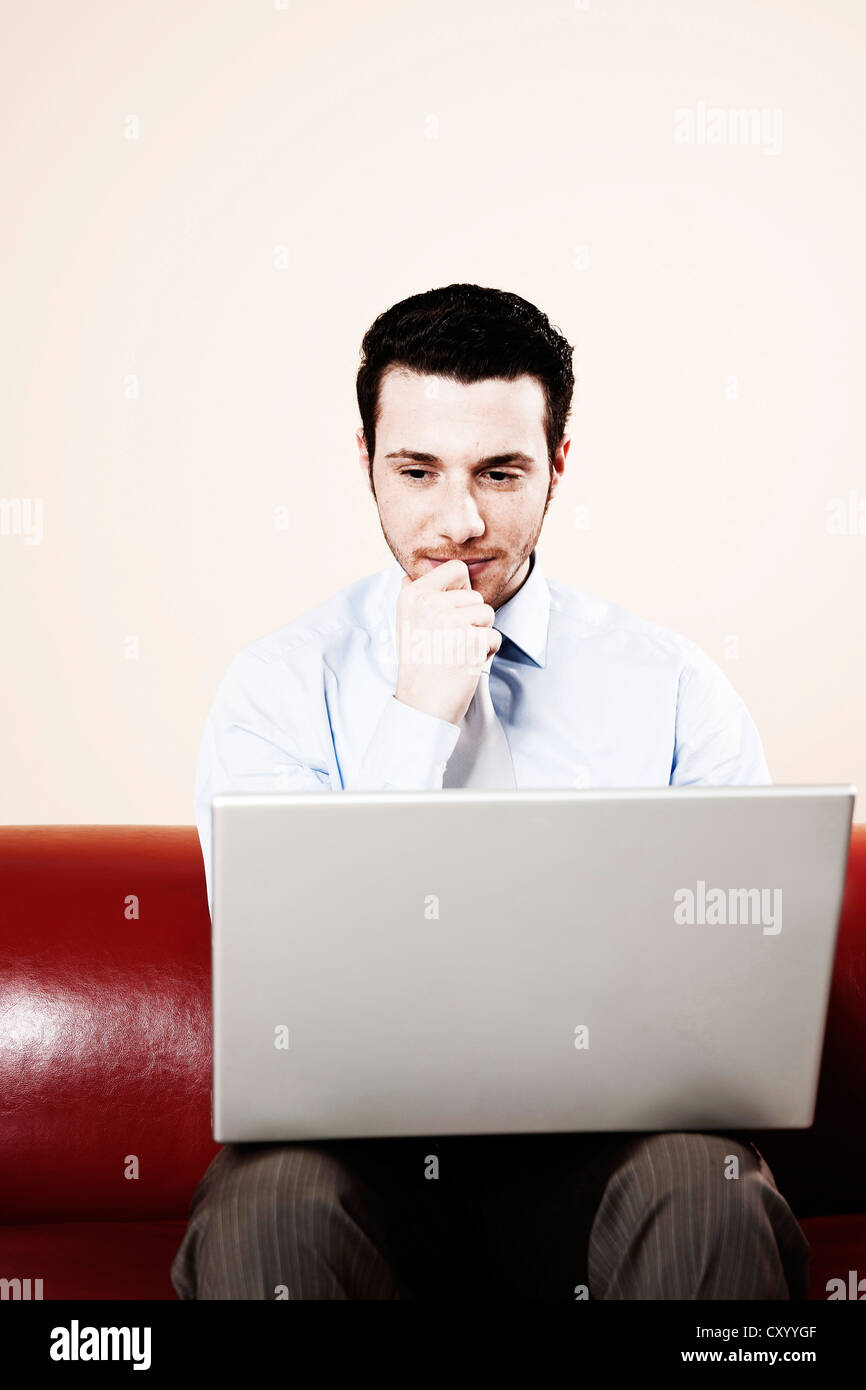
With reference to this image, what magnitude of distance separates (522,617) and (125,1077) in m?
0.88

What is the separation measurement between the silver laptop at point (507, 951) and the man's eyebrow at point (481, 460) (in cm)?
88

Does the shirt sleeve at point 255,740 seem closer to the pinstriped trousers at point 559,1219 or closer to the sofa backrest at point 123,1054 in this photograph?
the sofa backrest at point 123,1054

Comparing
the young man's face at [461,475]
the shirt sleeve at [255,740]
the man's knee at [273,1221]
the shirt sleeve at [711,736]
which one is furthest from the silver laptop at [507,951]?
the young man's face at [461,475]

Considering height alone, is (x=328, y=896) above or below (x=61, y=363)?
below

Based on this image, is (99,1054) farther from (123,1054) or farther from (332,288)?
(332,288)

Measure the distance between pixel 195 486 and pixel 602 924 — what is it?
1913mm

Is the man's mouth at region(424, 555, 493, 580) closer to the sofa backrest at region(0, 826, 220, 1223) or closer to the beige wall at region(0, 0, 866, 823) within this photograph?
the sofa backrest at region(0, 826, 220, 1223)

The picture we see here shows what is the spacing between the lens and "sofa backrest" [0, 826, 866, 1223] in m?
1.88

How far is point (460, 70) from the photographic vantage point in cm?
284

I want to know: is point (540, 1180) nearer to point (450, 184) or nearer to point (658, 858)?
point (658, 858)

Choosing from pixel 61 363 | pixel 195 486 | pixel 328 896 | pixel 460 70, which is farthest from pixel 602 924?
pixel 460 70

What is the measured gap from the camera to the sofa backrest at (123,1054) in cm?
188

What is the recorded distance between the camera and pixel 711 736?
6.38 feet

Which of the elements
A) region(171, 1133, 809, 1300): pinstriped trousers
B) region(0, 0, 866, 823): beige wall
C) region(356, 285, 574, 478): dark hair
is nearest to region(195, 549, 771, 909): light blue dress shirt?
region(356, 285, 574, 478): dark hair
